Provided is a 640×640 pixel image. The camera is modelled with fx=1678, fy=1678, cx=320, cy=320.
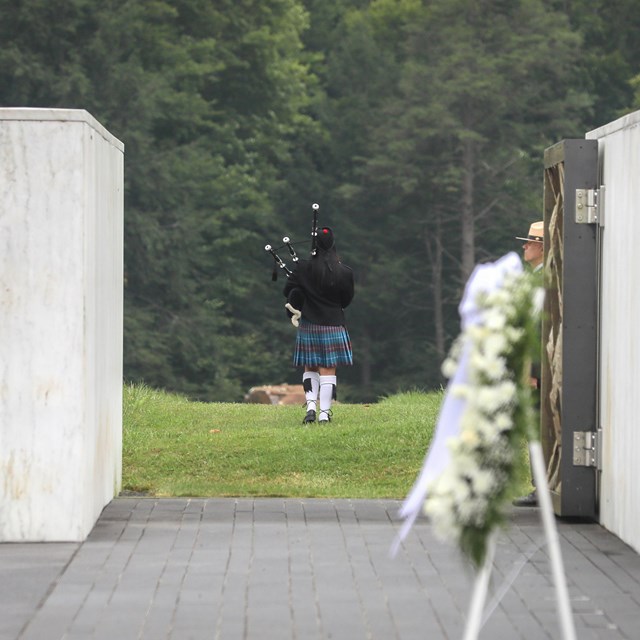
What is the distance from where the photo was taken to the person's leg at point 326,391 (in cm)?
1424

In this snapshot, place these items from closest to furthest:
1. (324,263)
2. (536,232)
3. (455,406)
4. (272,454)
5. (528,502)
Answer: (455,406)
(528,502)
(536,232)
(272,454)
(324,263)

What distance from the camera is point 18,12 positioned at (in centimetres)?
4703

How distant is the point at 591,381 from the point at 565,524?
2.63ft

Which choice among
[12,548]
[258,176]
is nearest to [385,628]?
[12,548]

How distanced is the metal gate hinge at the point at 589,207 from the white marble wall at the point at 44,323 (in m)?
2.73

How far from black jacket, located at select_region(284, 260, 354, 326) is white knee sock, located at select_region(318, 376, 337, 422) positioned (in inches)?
24.9

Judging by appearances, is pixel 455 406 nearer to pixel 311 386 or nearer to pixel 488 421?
pixel 488 421

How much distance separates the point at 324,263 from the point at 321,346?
0.77 m

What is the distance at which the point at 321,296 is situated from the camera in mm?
15008

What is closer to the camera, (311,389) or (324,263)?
(311,389)

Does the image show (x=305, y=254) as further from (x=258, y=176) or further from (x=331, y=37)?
(x=331, y=37)

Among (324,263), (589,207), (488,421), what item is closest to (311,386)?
(324,263)

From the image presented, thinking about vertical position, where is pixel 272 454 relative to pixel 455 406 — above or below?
below

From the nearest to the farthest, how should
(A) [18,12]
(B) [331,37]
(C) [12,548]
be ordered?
1. (C) [12,548]
2. (A) [18,12]
3. (B) [331,37]
